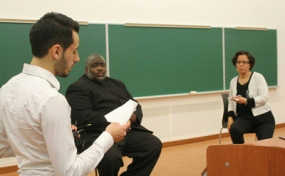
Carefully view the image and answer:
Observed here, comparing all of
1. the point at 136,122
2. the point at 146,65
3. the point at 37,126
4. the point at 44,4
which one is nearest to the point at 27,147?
the point at 37,126

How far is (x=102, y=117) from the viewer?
9.80 feet

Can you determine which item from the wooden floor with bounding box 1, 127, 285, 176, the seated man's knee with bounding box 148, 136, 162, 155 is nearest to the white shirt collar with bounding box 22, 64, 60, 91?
the seated man's knee with bounding box 148, 136, 162, 155

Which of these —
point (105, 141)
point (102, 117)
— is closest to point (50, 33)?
point (105, 141)

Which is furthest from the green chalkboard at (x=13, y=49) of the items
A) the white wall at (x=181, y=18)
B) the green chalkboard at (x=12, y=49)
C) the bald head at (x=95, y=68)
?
the bald head at (x=95, y=68)

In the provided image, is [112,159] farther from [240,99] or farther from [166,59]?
[166,59]

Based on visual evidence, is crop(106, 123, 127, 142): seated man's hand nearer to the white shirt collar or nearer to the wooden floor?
the white shirt collar

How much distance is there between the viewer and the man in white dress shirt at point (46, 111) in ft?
3.60

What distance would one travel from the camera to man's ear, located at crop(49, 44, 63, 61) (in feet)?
3.82

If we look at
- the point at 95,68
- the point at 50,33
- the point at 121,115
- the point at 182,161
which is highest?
the point at 50,33

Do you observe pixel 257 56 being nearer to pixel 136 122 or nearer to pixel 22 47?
pixel 136 122

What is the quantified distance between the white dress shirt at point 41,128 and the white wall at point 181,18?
2.95 metres

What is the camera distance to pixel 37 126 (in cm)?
112

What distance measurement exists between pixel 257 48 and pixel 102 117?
3.67 meters

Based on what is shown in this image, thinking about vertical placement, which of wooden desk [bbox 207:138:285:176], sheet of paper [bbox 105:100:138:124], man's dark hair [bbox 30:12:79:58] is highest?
man's dark hair [bbox 30:12:79:58]
